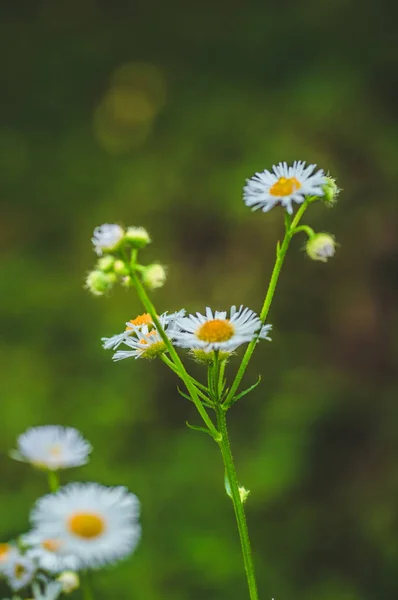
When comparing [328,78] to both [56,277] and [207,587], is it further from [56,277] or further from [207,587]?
[207,587]

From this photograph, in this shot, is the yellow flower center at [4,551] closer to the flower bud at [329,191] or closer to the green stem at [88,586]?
the green stem at [88,586]

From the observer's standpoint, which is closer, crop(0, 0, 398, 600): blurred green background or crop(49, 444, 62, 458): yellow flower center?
crop(49, 444, 62, 458): yellow flower center

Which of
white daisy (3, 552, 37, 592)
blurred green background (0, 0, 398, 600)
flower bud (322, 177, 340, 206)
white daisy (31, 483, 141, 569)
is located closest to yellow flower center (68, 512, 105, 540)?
white daisy (31, 483, 141, 569)

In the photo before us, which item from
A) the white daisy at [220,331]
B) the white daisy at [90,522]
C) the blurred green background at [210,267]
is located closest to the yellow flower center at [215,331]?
the white daisy at [220,331]

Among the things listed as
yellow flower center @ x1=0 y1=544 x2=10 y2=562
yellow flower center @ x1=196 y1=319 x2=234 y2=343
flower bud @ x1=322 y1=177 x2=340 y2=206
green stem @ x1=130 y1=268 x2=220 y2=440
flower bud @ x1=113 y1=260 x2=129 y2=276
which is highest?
flower bud @ x1=322 y1=177 x2=340 y2=206

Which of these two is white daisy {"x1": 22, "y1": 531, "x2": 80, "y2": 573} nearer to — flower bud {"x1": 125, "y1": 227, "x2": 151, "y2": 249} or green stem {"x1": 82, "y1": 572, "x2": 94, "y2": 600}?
green stem {"x1": 82, "y1": 572, "x2": 94, "y2": 600}

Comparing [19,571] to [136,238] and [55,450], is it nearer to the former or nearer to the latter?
[55,450]

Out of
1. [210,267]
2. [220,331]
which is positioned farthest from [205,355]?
[210,267]

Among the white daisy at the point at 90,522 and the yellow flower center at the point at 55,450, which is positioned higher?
the yellow flower center at the point at 55,450
